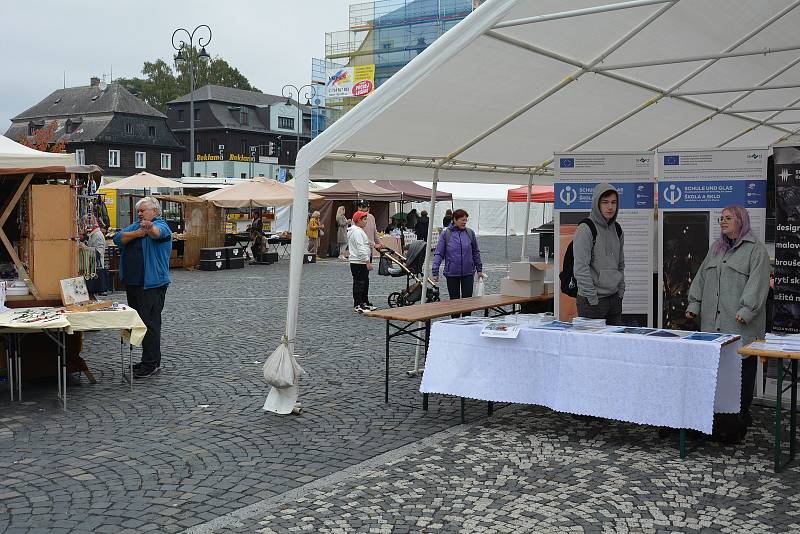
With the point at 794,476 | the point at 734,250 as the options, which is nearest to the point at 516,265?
the point at 734,250

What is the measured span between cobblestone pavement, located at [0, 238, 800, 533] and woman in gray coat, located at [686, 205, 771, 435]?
764 millimetres

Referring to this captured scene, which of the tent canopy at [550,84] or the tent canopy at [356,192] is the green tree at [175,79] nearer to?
the tent canopy at [356,192]

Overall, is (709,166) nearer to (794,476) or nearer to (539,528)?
(794,476)

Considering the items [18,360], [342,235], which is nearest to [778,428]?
[18,360]

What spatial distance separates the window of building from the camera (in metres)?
82.8

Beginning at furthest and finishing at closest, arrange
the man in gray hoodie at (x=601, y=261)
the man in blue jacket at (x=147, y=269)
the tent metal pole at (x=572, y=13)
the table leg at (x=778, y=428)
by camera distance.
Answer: the man in blue jacket at (x=147, y=269), the man in gray hoodie at (x=601, y=261), the tent metal pole at (x=572, y=13), the table leg at (x=778, y=428)

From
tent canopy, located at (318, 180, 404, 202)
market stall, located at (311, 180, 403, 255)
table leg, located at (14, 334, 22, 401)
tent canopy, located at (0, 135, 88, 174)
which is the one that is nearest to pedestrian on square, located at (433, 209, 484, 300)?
tent canopy, located at (0, 135, 88, 174)

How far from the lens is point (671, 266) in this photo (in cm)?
797

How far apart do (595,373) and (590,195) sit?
2.63 m

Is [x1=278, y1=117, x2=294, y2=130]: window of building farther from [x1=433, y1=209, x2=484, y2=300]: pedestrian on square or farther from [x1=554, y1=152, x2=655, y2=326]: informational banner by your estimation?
[x1=554, y1=152, x2=655, y2=326]: informational banner

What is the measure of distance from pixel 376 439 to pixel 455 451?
2.19 feet

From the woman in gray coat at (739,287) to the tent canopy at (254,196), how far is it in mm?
17071

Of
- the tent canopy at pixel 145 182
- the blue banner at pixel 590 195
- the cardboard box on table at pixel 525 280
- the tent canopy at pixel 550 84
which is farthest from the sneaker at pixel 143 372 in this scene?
the tent canopy at pixel 145 182

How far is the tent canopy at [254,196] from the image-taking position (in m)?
22.8
